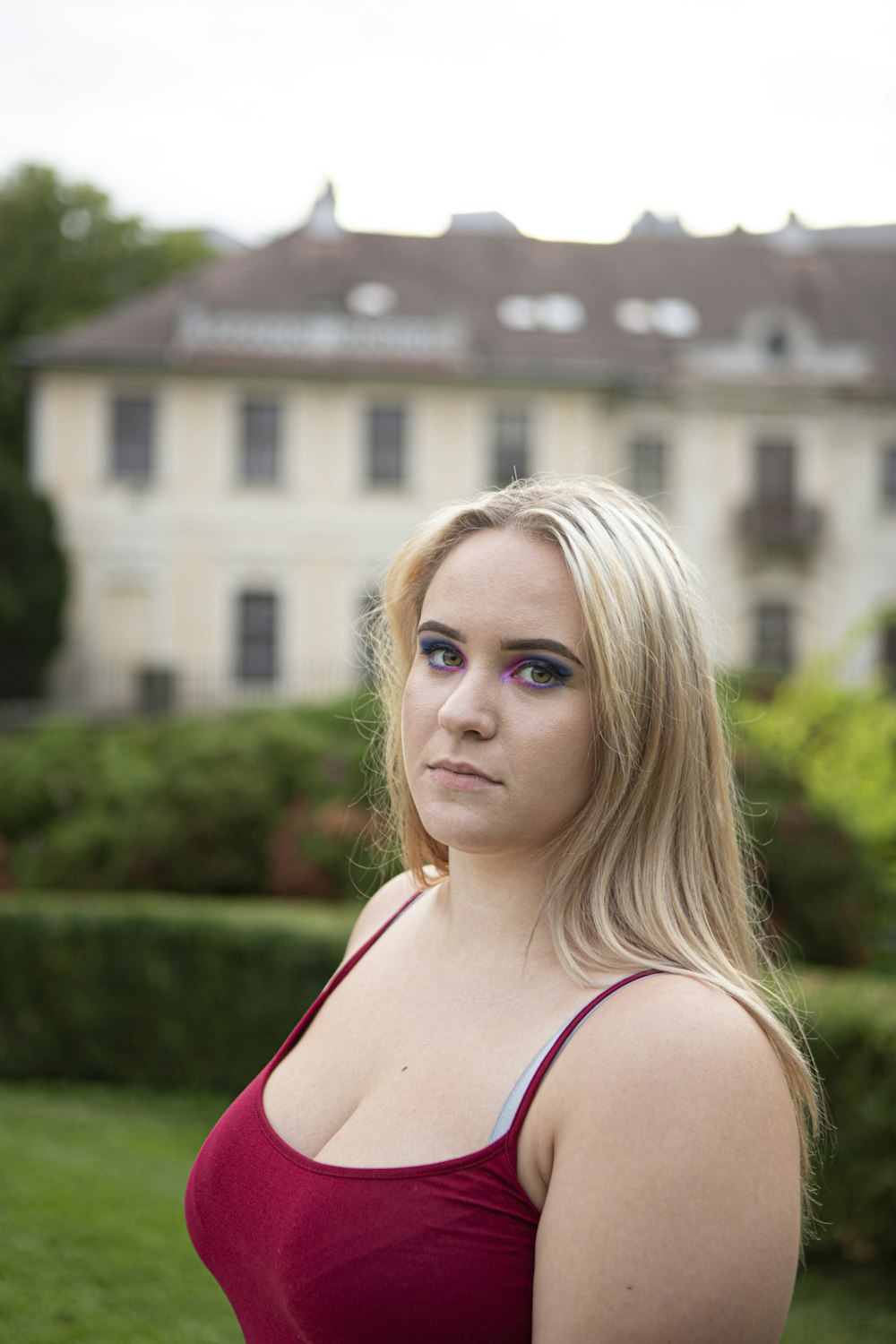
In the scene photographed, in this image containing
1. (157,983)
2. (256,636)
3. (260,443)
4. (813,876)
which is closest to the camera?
(157,983)

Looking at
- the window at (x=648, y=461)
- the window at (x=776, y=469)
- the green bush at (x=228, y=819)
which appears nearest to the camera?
the green bush at (x=228, y=819)

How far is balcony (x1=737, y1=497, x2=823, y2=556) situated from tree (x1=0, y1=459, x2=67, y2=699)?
47.4 feet

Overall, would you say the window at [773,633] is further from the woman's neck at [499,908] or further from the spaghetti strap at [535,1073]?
the spaghetti strap at [535,1073]

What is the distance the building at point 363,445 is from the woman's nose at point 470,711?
82.7 ft

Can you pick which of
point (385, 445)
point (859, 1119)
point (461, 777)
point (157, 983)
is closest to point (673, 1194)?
point (461, 777)

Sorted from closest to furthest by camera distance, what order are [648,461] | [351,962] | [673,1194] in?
[673,1194]
[351,962]
[648,461]

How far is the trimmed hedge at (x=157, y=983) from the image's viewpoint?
8.64m

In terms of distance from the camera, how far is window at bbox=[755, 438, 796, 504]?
97.7 ft

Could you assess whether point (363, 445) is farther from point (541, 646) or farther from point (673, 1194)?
point (673, 1194)

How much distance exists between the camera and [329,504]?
28859mm

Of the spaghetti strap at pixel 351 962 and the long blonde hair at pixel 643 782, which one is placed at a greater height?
the long blonde hair at pixel 643 782

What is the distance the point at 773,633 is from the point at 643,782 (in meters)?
29.0

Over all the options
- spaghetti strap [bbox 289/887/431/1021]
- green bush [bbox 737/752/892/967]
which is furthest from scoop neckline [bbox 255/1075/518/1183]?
green bush [bbox 737/752/892/967]

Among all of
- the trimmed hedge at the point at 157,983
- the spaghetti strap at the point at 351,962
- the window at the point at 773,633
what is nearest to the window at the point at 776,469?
the window at the point at 773,633
